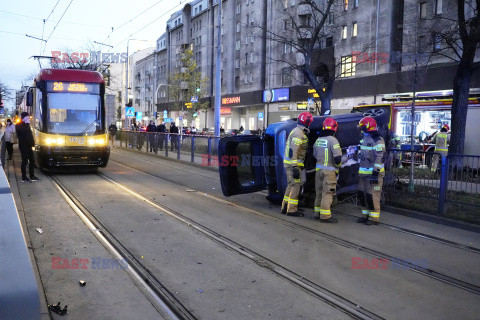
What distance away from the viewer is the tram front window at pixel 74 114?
13.7 m

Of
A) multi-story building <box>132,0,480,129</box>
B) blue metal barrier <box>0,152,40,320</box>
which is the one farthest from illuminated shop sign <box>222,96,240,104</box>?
blue metal barrier <box>0,152,40,320</box>

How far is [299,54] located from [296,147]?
3625 centimetres

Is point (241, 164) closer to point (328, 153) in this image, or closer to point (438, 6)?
point (328, 153)

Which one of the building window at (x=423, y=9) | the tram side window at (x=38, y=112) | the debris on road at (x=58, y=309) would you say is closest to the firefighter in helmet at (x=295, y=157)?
the debris on road at (x=58, y=309)

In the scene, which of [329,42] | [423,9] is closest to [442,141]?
[423,9]

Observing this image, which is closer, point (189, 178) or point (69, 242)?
point (69, 242)

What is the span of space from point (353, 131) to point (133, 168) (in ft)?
33.2

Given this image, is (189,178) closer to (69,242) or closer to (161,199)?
(161,199)

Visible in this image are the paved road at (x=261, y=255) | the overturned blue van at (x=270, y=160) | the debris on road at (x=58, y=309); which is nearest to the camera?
the debris on road at (x=58, y=309)

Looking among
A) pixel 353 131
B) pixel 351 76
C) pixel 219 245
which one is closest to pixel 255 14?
pixel 351 76

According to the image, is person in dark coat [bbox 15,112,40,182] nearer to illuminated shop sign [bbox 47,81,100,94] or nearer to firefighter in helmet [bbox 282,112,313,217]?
illuminated shop sign [bbox 47,81,100,94]

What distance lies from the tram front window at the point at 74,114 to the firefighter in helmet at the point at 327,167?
8.58 metres

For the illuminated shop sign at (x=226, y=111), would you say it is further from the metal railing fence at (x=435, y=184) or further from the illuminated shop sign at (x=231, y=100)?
the metal railing fence at (x=435, y=184)

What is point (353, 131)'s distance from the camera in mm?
9609
